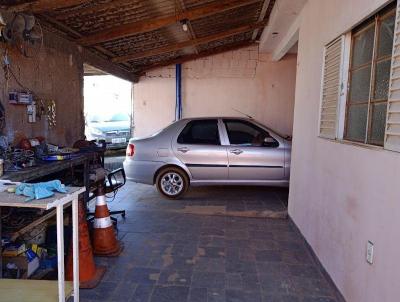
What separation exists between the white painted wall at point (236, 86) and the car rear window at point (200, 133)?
2427 millimetres

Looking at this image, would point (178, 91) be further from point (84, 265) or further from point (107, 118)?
point (84, 265)

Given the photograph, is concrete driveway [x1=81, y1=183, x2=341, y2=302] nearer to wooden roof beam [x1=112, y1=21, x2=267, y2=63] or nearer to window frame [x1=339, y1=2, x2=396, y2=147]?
window frame [x1=339, y1=2, x2=396, y2=147]

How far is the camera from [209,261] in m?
3.37

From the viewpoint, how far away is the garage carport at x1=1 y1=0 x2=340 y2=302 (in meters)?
2.92

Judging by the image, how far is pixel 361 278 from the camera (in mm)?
2236

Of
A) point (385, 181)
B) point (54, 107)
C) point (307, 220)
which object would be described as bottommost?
point (307, 220)

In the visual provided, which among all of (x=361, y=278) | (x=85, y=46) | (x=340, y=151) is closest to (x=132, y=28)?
(x=85, y=46)

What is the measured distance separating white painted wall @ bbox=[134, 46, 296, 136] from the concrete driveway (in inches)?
138

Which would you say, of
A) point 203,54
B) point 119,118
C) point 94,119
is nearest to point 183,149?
point 203,54

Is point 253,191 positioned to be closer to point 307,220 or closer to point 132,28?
point 307,220

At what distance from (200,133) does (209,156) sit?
0.51m

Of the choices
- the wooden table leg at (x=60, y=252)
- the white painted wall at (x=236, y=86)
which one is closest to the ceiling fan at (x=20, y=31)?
the wooden table leg at (x=60, y=252)

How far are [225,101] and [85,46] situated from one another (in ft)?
13.2

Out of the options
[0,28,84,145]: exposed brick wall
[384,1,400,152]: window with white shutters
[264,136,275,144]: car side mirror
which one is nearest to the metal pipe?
[264,136,275,144]: car side mirror
